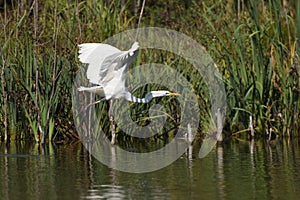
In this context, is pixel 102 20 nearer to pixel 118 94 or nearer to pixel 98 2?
pixel 98 2

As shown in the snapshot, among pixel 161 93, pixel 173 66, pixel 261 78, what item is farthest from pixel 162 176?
pixel 173 66

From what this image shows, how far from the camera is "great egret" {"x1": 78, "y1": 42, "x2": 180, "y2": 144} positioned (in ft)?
29.6

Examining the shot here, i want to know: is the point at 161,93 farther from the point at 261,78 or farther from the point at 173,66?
the point at 261,78

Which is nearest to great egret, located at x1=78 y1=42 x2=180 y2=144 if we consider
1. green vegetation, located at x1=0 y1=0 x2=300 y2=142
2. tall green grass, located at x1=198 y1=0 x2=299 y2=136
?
green vegetation, located at x1=0 y1=0 x2=300 y2=142

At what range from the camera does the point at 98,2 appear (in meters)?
11.5

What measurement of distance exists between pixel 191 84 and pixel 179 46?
2.50 feet

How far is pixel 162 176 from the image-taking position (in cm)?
750

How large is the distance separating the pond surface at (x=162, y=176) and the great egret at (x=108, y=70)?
717 millimetres

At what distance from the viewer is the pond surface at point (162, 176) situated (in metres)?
6.54

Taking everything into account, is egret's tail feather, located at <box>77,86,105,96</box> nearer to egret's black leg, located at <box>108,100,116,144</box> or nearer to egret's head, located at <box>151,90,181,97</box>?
egret's black leg, located at <box>108,100,116,144</box>

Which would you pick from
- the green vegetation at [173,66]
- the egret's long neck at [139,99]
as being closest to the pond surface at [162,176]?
the green vegetation at [173,66]

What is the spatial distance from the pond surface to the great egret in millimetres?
717

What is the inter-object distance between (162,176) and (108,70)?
237cm

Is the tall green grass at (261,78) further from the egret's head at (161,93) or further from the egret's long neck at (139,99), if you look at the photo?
the egret's long neck at (139,99)
